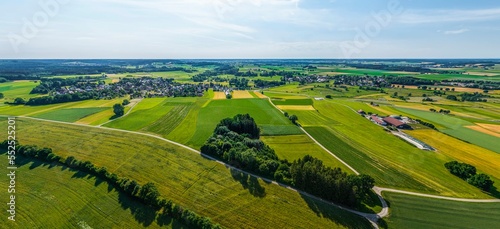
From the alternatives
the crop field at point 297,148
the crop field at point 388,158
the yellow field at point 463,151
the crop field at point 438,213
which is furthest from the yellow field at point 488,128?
the crop field at point 297,148

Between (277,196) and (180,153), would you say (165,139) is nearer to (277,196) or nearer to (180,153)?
(180,153)

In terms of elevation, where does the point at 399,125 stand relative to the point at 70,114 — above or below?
above

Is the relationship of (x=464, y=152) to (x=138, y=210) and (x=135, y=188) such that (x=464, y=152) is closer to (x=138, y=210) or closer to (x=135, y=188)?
(x=138, y=210)

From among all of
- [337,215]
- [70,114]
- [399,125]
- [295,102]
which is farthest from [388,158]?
[70,114]

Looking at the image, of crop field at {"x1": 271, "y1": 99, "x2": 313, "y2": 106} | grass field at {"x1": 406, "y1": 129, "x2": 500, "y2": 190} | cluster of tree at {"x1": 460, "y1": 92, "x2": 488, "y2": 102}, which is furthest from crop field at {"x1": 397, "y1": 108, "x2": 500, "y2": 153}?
cluster of tree at {"x1": 460, "y1": 92, "x2": 488, "y2": 102}

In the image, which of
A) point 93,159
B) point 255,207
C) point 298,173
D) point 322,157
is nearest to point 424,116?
point 322,157

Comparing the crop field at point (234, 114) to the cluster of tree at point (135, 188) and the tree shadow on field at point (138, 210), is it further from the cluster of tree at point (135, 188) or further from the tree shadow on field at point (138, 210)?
the tree shadow on field at point (138, 210)

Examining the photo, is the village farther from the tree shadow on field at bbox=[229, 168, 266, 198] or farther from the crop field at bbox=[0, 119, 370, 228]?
the tree shadow on field at bbox=[229, 168, 266, 198]
